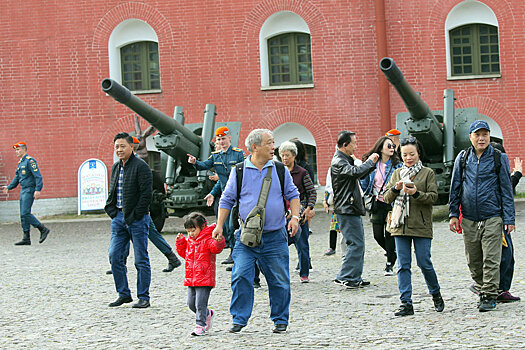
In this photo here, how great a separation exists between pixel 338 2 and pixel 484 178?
16.2 metres

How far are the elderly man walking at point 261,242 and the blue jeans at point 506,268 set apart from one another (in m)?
2.10

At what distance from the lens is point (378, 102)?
23516mm

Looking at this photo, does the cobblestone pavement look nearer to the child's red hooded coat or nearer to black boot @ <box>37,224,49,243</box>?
the child's red hooded coat

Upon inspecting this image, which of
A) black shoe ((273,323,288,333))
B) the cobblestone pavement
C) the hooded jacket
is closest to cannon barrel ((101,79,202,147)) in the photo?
the cobblestone pavement

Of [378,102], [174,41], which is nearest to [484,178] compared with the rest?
[378,102]

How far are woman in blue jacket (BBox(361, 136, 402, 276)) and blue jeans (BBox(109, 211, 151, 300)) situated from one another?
288 centimetres

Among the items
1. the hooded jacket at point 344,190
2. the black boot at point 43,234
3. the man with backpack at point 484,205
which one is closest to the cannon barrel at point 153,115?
the black boot at point 43,234

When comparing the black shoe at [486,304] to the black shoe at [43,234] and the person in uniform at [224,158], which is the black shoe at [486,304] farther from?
the black shoe at [43,234]

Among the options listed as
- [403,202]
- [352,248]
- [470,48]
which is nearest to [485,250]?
[403,202]

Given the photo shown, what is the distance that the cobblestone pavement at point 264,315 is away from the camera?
681cm

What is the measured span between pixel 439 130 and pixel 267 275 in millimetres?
10304

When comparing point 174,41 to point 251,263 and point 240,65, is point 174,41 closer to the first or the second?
point 240,65

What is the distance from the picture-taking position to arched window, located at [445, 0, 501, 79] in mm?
23391

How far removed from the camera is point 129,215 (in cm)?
895
